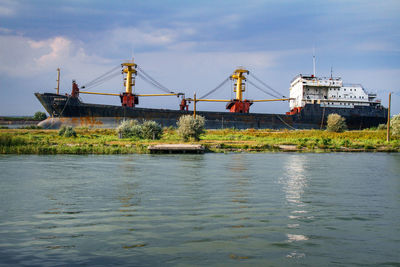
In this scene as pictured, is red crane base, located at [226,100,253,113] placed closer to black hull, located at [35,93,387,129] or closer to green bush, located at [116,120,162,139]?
black hull, located at [35,93,387,129]

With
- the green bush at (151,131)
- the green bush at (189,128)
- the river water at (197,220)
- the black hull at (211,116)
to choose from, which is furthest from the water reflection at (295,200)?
the black hull at (211,116)

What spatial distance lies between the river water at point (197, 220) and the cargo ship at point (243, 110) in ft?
134

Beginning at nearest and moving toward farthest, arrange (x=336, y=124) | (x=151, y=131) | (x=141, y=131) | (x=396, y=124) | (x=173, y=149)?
1. (x=173, y=149)
2. (x=151, y=131)
3. (x=141, y=131)
4. (x=396, y=124)
5. (x=336, y=124)

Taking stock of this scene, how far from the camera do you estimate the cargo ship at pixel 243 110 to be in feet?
181

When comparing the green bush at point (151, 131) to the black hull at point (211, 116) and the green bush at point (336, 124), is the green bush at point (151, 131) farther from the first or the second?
the green bush at point (336, 124)

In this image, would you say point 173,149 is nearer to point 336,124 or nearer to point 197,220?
point 197,220

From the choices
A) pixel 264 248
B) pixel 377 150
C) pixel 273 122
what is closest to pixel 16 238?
pixel 264 248

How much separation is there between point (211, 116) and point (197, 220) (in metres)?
52.9

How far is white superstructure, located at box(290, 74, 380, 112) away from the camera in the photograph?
2694 inches

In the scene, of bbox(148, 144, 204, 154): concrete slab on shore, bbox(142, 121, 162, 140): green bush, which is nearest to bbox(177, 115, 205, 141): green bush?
bbox(142, 121, 162, 140): green bush

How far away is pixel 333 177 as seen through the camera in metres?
16.6

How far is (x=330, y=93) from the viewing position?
69.3 metres

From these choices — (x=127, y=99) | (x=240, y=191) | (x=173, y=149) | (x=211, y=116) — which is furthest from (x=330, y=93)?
(x=240, y=191)

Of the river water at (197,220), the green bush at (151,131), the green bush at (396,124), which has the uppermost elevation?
the green bush at (396,124)
